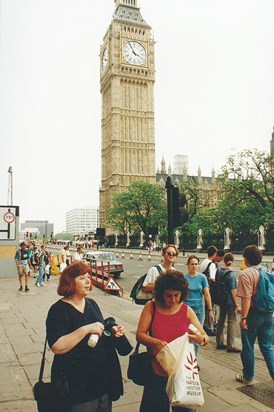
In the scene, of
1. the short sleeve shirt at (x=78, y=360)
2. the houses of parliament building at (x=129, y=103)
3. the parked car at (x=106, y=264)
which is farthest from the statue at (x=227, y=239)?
the houses of parliament building at (x=129, y=103)

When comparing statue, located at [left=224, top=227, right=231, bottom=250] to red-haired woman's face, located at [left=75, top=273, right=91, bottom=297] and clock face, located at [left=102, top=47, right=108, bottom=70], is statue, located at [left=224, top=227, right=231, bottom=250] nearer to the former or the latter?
red-haired woman's face, located at [left=75, top=273, right=91, bottom=297]

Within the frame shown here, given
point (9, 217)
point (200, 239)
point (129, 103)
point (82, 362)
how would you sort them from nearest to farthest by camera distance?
1. point (82, 362)
2. point (9, 217)
3. point (200, 239)
4. point (129, 103)

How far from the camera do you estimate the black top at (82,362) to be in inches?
99.6

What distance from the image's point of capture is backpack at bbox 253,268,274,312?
14.8 feet

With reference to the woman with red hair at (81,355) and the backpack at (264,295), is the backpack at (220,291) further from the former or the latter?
the woman with red hair at (81,355)

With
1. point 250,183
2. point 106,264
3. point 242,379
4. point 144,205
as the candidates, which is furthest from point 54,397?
point 144,205

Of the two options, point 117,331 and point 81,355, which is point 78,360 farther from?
point 117,331

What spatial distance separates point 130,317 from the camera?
28.1 feet

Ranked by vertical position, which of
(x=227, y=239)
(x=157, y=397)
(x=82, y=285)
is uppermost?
(x=82, y=285)

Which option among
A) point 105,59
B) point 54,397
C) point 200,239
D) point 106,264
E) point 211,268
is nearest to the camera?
point 54,397

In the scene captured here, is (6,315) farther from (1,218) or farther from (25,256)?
(1,218)

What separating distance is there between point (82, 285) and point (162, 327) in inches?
29.0

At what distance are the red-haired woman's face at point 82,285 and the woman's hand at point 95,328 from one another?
24 cm

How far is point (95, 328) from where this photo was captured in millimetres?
2564
